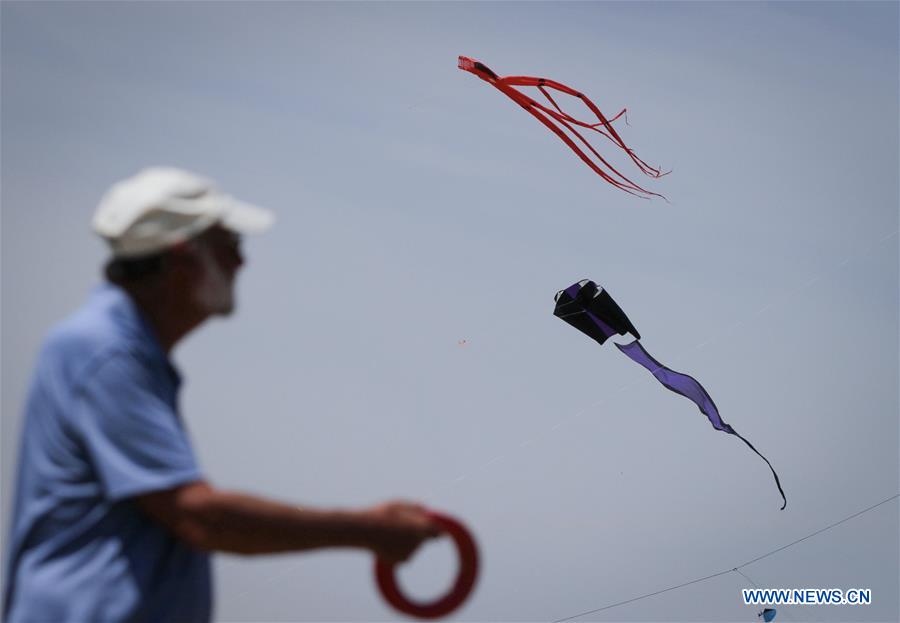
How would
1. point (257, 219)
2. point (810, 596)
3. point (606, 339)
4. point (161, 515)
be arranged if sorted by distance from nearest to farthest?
point (161, 515) < point (257, 219) < point (606, 339) < point (810, 596)

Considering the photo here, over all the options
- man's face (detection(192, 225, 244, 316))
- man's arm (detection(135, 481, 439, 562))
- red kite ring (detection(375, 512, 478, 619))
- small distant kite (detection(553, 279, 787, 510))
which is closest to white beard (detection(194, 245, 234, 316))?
man's face (detection(192, 225, 244, 316))

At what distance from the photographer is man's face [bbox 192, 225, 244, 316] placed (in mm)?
1556

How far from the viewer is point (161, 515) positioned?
1.44m

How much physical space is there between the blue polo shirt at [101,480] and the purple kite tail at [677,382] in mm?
5394

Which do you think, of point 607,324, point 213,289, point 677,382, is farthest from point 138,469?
point 677,382

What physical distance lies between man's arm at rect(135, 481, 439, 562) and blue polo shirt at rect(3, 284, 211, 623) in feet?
0.10

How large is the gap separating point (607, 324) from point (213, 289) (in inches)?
201

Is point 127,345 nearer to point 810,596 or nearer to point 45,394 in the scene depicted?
point 45,394

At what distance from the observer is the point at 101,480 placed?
146 cm

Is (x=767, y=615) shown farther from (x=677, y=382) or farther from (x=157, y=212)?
(x=157, y=212)

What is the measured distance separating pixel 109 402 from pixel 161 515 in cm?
15

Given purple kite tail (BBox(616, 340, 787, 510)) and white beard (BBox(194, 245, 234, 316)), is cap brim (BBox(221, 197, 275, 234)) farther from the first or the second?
purple kite tail (BBox(616, 340, 787, 510))

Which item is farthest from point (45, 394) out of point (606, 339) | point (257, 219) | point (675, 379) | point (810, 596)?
point (810, 596)

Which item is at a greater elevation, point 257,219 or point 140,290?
point 257,219
